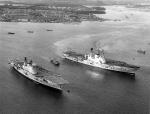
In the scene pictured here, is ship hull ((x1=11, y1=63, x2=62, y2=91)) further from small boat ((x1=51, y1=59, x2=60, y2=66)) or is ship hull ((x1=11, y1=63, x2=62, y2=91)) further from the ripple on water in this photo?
the ripple on water

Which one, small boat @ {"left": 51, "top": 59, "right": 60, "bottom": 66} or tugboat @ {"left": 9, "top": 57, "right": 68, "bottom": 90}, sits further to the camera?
small boat @ {"left": 51, "top": 59, "right": 60, "bottom": 66}

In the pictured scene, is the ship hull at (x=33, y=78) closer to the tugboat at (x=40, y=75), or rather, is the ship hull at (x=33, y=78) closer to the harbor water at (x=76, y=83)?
the tugboat at (x=40, y=75)

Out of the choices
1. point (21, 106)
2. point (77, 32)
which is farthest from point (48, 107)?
point (77, 32)

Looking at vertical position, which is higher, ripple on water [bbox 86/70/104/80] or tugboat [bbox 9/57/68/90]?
tugboat [bbox 9/57/68/90]

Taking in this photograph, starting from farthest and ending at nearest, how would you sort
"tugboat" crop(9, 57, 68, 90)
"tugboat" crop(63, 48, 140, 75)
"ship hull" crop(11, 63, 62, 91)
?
"tugboat" crop(63, 48, 140, 75), "tugboat" crop(9, 57, 68, 90), "ship hull" crop(11, 63, 62, 91)

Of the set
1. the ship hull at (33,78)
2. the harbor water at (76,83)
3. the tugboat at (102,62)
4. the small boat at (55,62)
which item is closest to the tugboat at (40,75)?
the ship hull at (33,78)

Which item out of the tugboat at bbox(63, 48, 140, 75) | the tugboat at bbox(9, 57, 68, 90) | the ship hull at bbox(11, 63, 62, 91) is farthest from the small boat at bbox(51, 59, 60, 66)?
the ship hull at bbox(11, 63, 62, 91)

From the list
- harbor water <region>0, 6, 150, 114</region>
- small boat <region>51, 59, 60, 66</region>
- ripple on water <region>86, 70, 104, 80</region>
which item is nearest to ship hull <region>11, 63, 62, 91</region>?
harbor water <region>0, 6, 150, 114</region>

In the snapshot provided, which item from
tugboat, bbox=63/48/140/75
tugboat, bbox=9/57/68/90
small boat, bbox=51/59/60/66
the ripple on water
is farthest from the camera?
small boat, bbox=51/59/60/66

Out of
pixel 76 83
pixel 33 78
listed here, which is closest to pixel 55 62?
pixel 33 78

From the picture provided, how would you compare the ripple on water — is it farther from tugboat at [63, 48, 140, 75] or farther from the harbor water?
tugboat at [63, 48, 140, 75]
